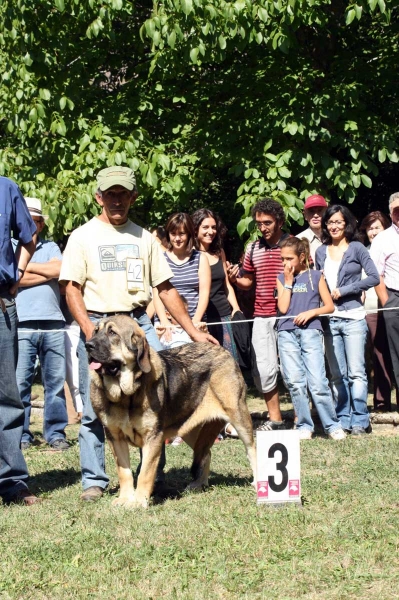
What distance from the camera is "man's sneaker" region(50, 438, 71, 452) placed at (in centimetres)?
954

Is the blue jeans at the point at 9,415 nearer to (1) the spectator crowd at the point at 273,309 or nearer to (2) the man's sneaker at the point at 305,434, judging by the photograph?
(1) the spectator crowd at the point at 273,309

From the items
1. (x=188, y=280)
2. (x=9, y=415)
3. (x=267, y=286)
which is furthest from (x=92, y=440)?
(x=267, y=286)

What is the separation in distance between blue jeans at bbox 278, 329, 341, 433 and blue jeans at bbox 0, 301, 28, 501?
3560 mm

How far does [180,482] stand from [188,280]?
8.85ft

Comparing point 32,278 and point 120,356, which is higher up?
point 32,278

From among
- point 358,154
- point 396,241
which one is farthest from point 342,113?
point 396,241

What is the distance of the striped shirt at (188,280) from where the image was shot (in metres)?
9.83

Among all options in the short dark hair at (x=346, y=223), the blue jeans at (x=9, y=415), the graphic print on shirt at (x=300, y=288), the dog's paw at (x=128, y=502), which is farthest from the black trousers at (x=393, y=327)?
the blue jeans at (x=9, y=415)

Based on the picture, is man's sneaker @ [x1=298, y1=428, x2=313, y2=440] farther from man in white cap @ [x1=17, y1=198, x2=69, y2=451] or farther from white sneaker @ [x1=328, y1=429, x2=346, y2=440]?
man in white cap @ [x1=17, y1=198, x2=69, y2=451]

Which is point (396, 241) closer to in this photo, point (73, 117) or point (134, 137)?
point (134, 137)

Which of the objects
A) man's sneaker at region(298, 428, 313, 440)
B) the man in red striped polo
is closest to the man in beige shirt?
man's sneaker at region(298, 428, 313, 440)

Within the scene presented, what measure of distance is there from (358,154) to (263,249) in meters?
1.96

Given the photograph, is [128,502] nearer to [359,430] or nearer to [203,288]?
[203,288]

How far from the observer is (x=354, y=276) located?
33.0ft
